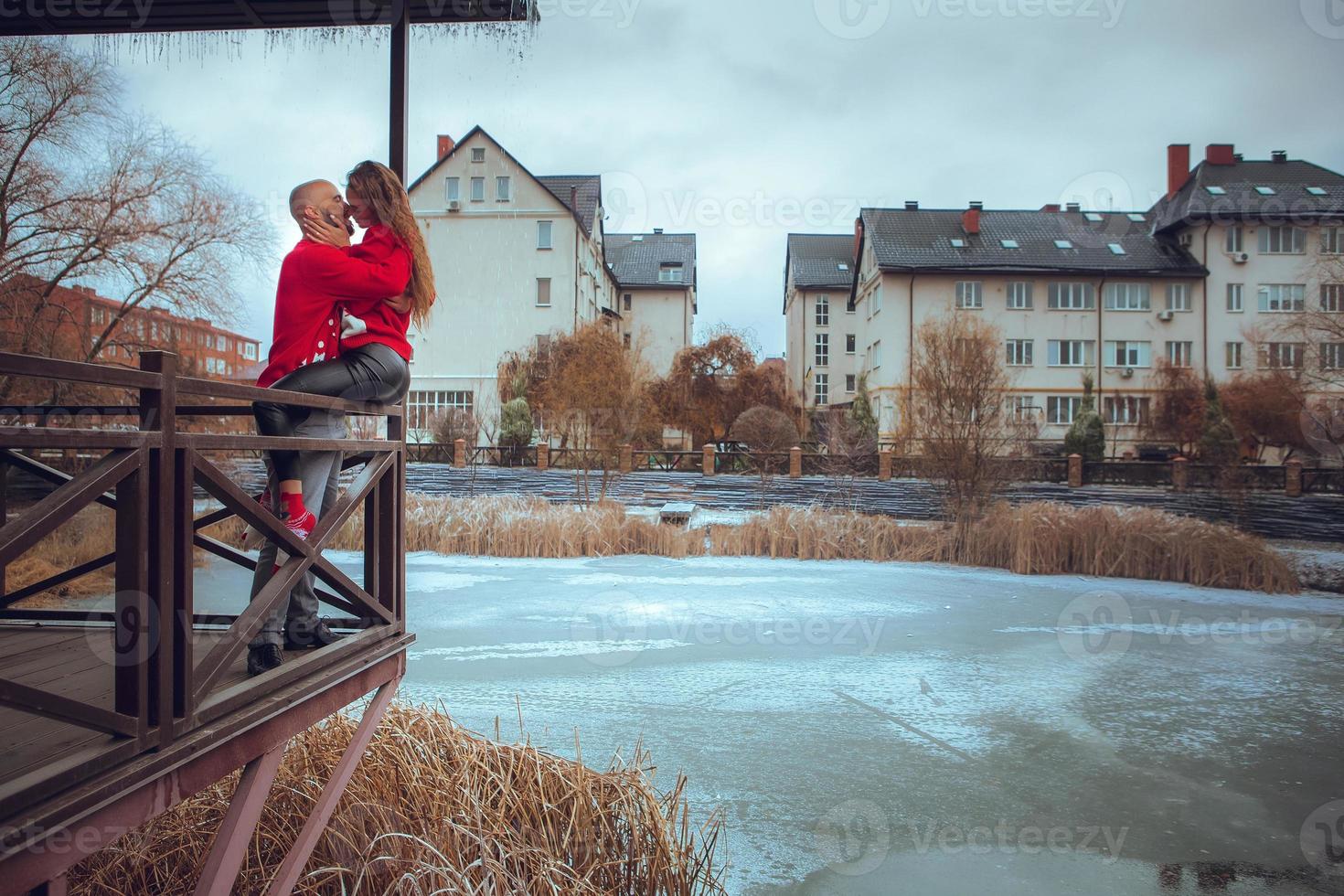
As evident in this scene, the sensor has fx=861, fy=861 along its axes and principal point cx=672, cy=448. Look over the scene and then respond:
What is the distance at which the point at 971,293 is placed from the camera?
30531mm

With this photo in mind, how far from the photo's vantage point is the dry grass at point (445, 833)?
2.60 meters

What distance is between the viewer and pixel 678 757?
4133 millimetres

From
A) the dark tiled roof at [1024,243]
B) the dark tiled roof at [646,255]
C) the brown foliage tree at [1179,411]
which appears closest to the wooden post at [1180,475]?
the brown foliage tree at [1179,411]

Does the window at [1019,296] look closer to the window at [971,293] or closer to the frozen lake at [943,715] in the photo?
the window at [971,293]

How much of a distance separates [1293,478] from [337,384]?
66.2ft

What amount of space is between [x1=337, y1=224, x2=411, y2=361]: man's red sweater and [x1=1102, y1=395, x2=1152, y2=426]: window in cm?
3107

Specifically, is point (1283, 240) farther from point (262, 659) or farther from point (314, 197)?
point (262, 659)

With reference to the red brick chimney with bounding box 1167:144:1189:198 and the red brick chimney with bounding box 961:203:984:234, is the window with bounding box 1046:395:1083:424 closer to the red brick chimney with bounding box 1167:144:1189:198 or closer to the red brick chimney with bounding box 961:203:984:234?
the red brick chimney with bounding box 961:203:984:234

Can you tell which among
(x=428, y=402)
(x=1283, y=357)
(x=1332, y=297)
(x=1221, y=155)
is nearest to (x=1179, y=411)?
(x=1283, y=357)

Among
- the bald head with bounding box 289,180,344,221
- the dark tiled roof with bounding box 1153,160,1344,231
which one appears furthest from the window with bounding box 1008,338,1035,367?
the bald head with bounding box 289,180,344,221

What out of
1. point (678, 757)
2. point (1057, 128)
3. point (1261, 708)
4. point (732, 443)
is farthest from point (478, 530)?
point (1057, 128)

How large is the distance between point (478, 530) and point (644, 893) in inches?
335

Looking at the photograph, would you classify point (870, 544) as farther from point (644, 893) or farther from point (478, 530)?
point (644, 893)

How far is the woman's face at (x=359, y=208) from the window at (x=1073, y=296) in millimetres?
31638
